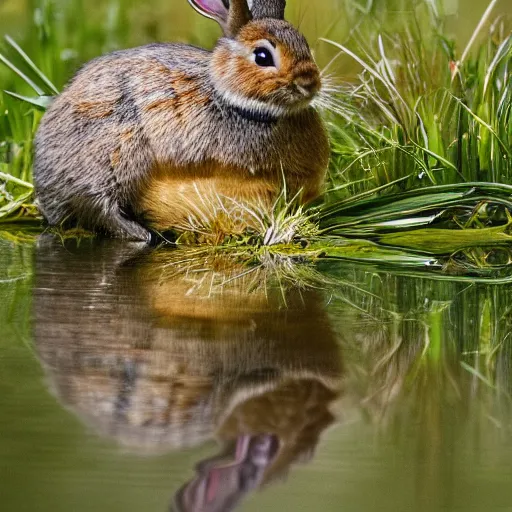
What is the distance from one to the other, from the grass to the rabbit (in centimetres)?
11

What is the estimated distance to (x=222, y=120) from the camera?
308 cm

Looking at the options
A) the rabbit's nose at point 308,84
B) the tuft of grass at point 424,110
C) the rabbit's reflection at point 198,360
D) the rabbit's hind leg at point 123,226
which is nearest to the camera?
the rabbit's reflection at point 198,360

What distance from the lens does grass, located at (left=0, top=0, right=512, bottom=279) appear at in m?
2.99

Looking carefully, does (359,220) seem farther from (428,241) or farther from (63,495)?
(63,495)

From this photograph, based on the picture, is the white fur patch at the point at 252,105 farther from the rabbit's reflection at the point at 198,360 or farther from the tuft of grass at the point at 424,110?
the rabbit's reflection at the point at 198,360

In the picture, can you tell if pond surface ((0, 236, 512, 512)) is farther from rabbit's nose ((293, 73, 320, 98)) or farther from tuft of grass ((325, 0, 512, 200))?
tuft of grass ((325, 0, 512, 200))

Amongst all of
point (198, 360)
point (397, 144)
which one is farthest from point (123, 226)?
point (198, 360)

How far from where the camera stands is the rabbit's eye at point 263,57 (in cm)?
296

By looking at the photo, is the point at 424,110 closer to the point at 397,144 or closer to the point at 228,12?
the point at 397,144

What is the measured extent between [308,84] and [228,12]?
13.4 inches

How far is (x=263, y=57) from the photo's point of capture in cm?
296

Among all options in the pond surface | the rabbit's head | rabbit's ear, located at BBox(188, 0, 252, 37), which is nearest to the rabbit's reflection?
the pond surface

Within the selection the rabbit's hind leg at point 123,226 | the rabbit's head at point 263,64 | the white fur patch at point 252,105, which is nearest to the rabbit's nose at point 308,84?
the rabbit's head at point 263,64

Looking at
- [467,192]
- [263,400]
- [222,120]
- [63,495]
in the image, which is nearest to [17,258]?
[222,120]
